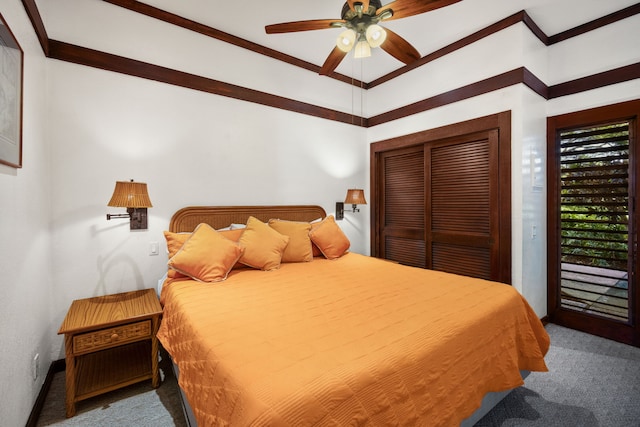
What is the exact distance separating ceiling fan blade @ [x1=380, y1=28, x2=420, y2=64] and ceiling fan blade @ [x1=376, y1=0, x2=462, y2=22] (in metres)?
0.18

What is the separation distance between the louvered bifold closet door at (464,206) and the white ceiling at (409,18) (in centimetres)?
114

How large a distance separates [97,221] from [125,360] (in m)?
1.15

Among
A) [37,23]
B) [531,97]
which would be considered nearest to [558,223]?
[531,97]

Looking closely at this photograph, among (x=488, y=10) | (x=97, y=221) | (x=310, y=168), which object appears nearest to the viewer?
(x=97, y=221)

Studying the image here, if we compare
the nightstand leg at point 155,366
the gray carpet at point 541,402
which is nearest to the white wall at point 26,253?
the gray carpet at point 541,402

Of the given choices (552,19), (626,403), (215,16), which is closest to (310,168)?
(215,16)

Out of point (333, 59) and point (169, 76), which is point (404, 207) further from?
point (169, 76)

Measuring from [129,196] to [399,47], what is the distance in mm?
2435

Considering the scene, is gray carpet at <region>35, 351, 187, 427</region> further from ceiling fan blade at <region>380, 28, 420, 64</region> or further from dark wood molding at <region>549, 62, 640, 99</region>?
dark wood molding at <region>549, 62, 640, 99</region>

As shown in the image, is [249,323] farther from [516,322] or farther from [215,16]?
[215,16]

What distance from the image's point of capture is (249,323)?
1.44m

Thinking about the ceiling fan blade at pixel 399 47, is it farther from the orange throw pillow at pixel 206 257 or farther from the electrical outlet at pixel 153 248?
the electrical outlet at pixel 153 248

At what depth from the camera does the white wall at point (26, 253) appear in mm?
1401

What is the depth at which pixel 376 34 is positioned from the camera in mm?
2076
